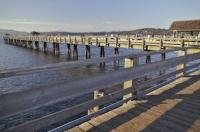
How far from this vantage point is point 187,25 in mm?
53531

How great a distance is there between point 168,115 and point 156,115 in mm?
226

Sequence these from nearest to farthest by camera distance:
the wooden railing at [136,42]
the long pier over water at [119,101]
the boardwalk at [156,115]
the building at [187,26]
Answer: the long pier over water at [119,101]
the boardwalk at [156,115]
the wooden railing at [136,42]
the building at [187,26]

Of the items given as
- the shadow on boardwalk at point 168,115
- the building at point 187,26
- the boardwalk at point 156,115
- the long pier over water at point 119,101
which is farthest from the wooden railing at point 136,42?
the boardwalk at point 156,115

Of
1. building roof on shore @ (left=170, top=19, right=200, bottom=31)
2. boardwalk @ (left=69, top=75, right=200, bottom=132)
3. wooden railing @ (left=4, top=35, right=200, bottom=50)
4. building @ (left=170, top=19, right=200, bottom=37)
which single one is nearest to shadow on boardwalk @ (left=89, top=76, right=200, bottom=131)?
boardwalk @ (left=69, top=75, right=200, bottom=132)

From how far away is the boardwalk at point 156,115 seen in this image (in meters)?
4.52

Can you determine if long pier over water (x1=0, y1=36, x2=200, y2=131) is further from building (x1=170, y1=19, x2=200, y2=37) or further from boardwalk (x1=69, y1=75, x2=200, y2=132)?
building (x1=170, y1=19, x2=200, y2=37)

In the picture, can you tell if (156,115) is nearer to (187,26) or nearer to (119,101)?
(119,101)

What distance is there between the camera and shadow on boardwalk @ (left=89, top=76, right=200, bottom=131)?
15.0ft

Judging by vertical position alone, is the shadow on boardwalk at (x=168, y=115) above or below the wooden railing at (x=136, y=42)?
below

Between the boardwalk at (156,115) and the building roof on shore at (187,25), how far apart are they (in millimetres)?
48268

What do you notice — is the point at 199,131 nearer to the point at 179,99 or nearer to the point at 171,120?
the point at 171,120

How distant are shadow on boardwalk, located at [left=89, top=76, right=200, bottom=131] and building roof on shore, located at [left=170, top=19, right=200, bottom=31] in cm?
4827

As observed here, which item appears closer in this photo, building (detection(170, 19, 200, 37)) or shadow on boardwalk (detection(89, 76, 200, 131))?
Result: shadow on boardwalk (detection(89, 76, 200, 131))

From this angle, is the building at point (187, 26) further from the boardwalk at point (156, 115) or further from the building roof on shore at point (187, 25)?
the boardwalk at point (156, 115)
